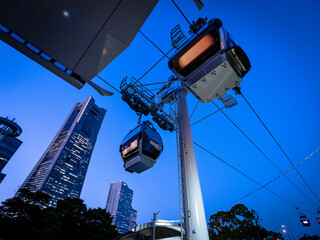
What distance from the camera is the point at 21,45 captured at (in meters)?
2.29

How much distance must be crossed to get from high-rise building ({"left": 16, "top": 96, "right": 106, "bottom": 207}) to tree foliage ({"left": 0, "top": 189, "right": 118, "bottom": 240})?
133474 millimetres

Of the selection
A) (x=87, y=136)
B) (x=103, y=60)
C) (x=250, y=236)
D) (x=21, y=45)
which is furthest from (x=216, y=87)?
(x=87, y=136)

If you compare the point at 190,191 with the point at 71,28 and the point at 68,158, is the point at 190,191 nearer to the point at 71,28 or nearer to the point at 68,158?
the point at 71,28

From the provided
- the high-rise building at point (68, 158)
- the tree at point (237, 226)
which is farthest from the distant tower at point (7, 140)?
the tree at point (237, 226)

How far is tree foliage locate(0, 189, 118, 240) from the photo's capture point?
1541cm

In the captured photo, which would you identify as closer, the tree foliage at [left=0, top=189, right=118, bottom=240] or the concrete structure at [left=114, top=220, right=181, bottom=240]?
the concrete structure at [left=114, top=220, right=181, bottom=240]

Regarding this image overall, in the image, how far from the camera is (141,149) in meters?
6.50

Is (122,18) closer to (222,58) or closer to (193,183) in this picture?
(222,58)

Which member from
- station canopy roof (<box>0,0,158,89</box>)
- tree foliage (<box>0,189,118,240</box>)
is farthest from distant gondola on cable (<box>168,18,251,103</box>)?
tree foliage (<box>0,189,118,240</box>)

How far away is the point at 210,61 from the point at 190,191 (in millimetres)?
3049

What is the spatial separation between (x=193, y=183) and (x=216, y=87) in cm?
248

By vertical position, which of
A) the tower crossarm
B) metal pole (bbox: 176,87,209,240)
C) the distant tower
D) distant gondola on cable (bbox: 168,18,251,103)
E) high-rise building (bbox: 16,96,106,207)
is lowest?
metal pole (bbox: 176,87,209,240)

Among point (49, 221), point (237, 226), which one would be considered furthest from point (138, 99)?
point (237, 226)

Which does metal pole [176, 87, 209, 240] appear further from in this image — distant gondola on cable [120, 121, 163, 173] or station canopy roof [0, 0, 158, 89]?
station canopy roof [0, 0, 158, 89]
